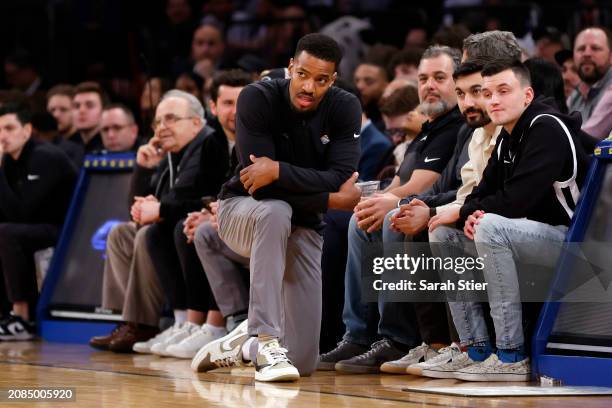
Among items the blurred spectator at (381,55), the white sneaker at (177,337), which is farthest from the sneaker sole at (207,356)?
the blurred spectator at (381,55)

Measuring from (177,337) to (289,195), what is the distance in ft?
5.95

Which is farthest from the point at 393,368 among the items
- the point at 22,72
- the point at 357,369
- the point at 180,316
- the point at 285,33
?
the point at 22,72

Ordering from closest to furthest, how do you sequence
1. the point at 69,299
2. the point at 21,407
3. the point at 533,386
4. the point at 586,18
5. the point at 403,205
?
the point at 21,407, the point at 533,386, the point at 403,205, the point at 69,299, the point at 586,18

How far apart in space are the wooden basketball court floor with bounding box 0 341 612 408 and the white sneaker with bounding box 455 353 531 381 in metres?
0.11

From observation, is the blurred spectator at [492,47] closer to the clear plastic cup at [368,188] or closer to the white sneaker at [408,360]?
the clear plastic cup at [368,188]

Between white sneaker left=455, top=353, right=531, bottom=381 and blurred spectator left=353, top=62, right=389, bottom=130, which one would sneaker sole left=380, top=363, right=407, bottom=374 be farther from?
blurred spectator left=353, top=62, right=389, bottom=130

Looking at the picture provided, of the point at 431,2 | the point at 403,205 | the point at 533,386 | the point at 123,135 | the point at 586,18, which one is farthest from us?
the point at 431,2

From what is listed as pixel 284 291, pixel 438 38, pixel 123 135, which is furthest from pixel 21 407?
pixel 123 135

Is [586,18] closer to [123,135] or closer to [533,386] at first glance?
[123,135]

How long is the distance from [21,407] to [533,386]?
2.20 meters

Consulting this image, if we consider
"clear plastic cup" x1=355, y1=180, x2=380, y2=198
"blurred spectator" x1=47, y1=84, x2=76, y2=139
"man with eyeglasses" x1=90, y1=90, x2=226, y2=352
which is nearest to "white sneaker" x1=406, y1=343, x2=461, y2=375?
"clear plastic cup" x1=355, y1=180, x2=380, y2=198

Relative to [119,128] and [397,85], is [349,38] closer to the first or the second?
[119,128]

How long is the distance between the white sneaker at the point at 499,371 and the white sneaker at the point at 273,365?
81cm

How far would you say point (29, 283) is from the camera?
9070mm
